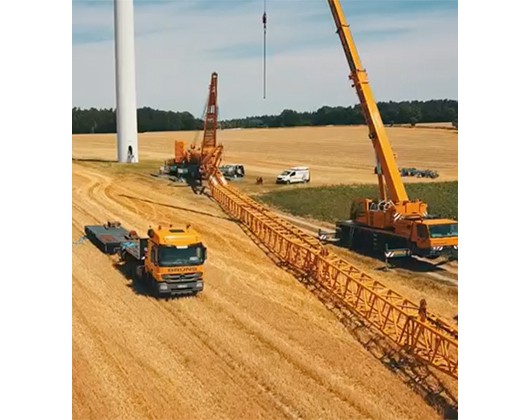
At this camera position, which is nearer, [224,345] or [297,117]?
[224,345]

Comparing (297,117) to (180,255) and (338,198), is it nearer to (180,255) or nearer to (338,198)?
(180,255)

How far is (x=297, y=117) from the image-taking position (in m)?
22.8

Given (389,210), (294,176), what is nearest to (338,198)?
(294,176)

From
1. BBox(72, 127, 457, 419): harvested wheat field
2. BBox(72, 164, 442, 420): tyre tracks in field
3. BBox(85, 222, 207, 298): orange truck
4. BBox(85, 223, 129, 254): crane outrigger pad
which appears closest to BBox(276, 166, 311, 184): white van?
BBox(72, 127, 457, 419): harvested wheat field

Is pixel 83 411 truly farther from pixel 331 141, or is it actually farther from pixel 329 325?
pixel 331 141

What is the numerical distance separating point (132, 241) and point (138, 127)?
18.4ft

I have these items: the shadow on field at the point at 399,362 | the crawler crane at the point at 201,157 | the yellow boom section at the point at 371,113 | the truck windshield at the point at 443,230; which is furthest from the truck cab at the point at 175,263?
the crawler crane at the point at 201,157

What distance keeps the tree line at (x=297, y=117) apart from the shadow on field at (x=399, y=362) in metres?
6.33

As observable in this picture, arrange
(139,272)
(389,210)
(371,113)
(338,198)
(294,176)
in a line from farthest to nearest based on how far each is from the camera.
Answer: (294,176) → (338,198) → (389,210) → (371,113) → (139,272)

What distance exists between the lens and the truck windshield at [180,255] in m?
19.7

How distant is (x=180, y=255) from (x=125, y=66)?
731 cm

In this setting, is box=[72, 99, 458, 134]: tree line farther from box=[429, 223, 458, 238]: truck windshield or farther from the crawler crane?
the crawler crane

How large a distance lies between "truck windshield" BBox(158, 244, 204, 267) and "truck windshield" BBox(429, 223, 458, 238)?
9740 millimetres
